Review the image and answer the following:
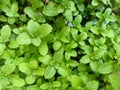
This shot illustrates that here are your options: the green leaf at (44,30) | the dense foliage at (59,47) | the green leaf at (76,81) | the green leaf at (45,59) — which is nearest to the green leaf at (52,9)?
the dense foliage at (59,47)

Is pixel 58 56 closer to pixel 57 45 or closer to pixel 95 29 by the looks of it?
pixel 57 45

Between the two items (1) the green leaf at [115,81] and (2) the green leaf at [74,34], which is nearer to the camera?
(1) the green leaf at [115,81]

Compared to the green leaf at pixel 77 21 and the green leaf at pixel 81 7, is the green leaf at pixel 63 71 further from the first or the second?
the green leaf at pixel 81 7

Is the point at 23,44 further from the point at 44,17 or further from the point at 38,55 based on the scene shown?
the point at 44,17

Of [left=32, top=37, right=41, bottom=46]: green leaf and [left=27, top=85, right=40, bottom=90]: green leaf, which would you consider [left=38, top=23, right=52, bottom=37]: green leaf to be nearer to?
[left=32, top=37, right=41, bottom=46]: green leaf

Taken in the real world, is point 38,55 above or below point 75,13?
below

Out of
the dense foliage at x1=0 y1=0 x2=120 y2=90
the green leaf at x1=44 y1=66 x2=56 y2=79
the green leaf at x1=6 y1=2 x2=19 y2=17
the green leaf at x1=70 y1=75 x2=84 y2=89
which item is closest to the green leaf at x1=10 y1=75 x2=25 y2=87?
the dense foliage at x1=0 y1=0 x2=120 y2=90

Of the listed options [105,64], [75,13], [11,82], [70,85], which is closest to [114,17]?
[75,13]
